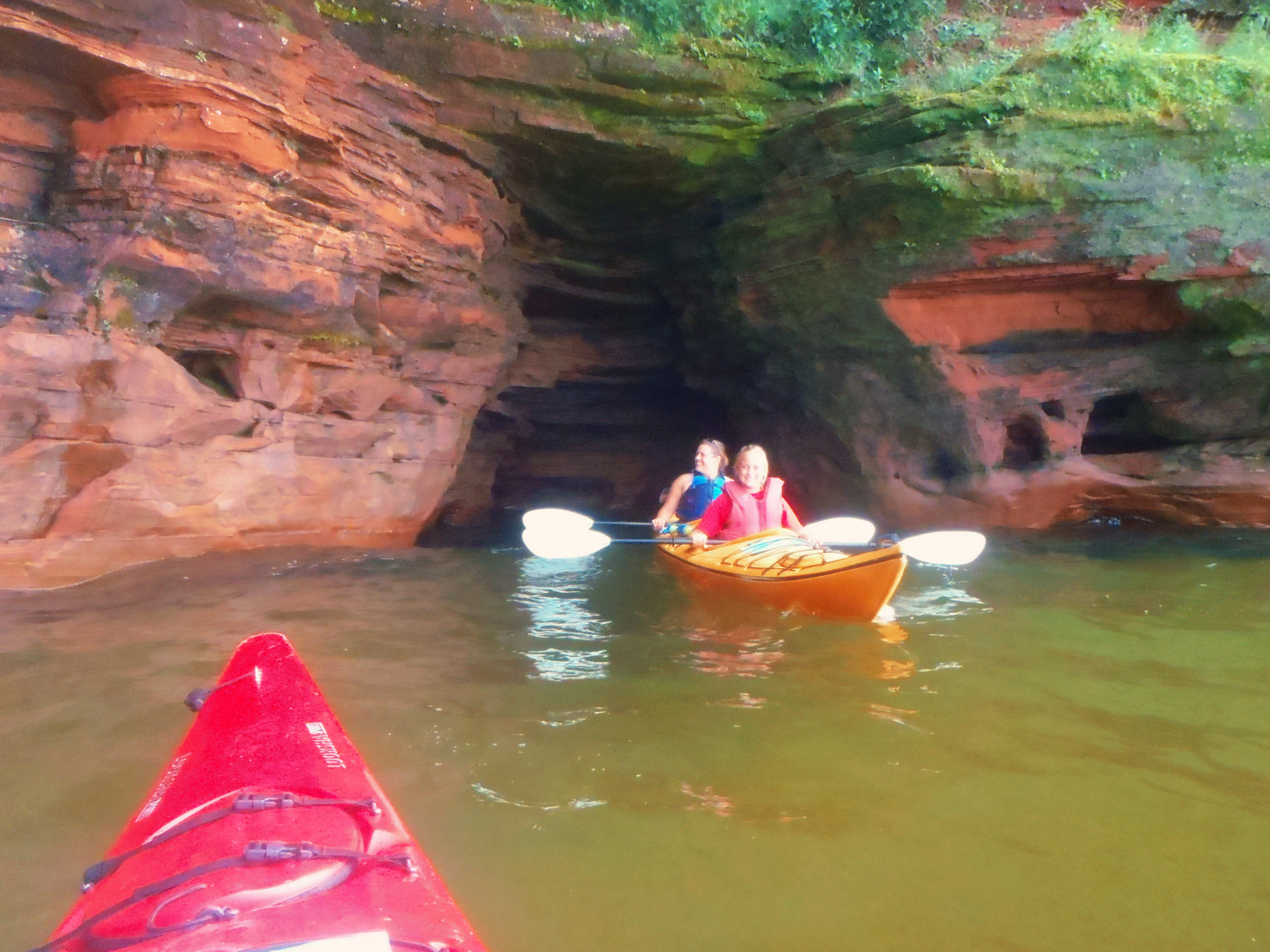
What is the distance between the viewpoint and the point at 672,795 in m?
2.70

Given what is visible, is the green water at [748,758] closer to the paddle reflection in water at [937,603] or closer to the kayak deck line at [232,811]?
the paddle reflection in water at [937,603]

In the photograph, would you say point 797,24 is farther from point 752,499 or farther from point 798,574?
point 798,574

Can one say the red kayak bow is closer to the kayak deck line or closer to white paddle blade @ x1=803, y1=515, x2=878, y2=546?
the kayak deck line

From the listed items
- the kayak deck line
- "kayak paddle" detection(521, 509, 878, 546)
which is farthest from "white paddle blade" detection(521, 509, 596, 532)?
the kayak deck line

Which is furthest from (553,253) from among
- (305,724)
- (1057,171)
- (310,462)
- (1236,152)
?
(305,724)

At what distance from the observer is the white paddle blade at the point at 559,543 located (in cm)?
596

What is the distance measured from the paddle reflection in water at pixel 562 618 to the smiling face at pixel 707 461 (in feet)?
4.50

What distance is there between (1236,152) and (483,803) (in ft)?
28.2

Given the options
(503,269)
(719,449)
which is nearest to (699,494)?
(719,449)

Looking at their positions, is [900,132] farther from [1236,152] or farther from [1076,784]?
[1076,784]

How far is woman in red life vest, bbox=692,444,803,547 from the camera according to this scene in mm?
6246

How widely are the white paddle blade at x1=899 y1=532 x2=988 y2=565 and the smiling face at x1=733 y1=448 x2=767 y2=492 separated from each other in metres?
1.38

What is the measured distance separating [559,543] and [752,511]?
148cm

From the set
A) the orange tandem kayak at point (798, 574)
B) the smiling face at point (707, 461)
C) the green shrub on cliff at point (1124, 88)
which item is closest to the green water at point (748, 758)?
the orange tandem kayak at point (798, 574)
